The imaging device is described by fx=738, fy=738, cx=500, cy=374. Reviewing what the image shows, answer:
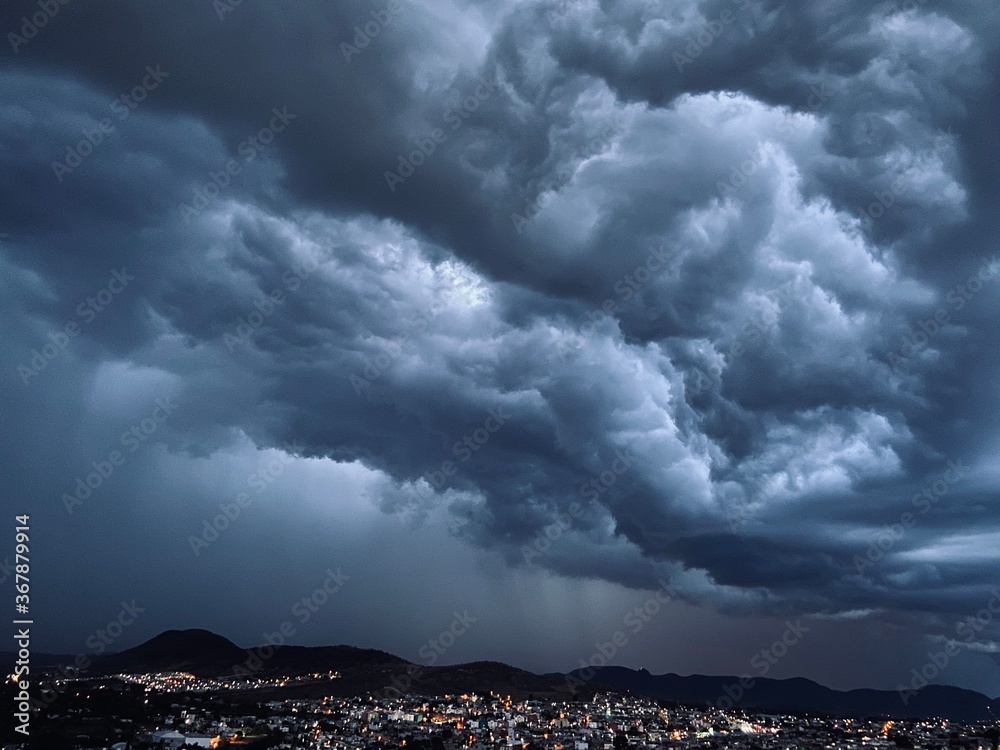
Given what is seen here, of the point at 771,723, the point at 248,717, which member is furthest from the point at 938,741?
the point at 248,717

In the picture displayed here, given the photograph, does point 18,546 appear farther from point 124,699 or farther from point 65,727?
point 124,699

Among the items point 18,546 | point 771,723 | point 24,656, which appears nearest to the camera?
point 18,546

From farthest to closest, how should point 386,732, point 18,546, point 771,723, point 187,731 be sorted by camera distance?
point 771,723 < point 386,732 < point 187,731 < point 18,546

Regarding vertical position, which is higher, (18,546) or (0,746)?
(18,546)

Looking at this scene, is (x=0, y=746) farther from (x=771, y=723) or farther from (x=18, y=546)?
(x=771, y=723)

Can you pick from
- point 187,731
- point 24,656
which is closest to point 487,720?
point 187,731

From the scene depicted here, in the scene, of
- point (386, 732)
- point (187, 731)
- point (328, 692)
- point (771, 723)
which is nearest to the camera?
point (187, 731)

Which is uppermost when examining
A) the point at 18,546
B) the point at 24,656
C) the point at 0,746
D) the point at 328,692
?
the point at 18,546

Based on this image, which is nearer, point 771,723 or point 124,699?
point 124,699

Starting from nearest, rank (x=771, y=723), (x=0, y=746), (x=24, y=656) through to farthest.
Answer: (x=24, y=656)
(x=0, y=746)
(x=771, y=723)
